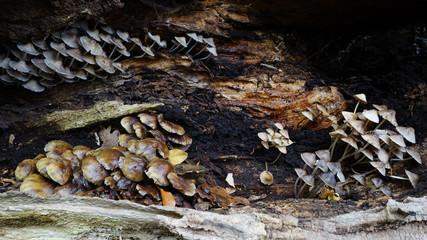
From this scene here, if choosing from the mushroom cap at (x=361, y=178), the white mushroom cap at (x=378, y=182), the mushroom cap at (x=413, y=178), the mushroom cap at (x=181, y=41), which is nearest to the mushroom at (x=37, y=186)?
the mushroom cap at (x=181, y=41)

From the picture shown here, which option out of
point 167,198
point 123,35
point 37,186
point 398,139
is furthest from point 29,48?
point 398,139

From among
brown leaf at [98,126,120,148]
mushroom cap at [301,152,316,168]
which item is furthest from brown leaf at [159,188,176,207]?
mushroom cap at [301,152,316,168]

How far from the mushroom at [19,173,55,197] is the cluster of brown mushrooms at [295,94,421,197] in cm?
313

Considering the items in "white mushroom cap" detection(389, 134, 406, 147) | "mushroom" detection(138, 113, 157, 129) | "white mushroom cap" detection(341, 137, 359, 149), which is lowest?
"mushroom" detection(138, 113, 157, 129)

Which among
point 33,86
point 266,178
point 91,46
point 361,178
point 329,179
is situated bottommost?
point 266,178

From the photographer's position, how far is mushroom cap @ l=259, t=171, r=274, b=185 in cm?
434

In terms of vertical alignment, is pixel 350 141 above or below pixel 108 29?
below

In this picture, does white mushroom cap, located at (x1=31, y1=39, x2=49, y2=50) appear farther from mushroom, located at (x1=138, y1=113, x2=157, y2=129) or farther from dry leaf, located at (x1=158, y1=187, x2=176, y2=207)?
dry leaf, located at (x1=158, y1=187, x2=176, y2=207)

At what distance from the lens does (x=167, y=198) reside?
3.33m

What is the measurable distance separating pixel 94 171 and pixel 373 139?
144 inches

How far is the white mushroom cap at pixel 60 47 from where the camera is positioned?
3.86 metres

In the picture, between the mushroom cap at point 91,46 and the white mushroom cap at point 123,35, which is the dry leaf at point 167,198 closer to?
the mushroom cap at point 91,46

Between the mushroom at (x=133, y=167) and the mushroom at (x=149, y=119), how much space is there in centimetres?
85

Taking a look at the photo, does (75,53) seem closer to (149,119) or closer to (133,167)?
(149,119)
